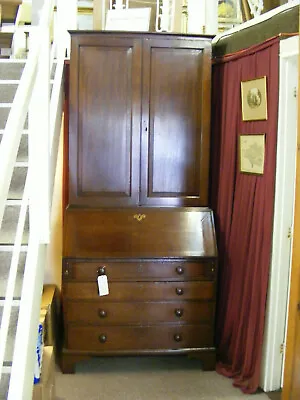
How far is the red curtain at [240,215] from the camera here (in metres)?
3.27

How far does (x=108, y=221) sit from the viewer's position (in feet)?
12.1

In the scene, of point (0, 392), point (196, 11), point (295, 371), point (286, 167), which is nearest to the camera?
point (0, 392)

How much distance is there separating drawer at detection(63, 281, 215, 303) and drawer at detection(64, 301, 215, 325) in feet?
0.13

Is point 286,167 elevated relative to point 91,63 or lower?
lower

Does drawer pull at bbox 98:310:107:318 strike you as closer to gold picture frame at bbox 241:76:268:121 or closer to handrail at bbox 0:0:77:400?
handrail at bbox 0:0:77:400

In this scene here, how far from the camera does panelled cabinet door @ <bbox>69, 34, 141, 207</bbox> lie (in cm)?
372

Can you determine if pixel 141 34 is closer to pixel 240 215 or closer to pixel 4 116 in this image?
pixel 4 116

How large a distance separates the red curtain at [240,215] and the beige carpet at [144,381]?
0.49ft

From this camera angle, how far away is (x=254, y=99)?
11.1 feet

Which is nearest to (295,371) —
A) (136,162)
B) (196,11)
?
(136,162)

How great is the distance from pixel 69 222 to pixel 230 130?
1.23 m

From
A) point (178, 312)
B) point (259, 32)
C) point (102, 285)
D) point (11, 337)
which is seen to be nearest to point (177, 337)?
point (178, 312)

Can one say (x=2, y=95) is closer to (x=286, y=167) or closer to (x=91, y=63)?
(x=91, y=63)

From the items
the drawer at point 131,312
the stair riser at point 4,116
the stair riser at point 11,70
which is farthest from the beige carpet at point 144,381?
the stair riser at point 11,70
